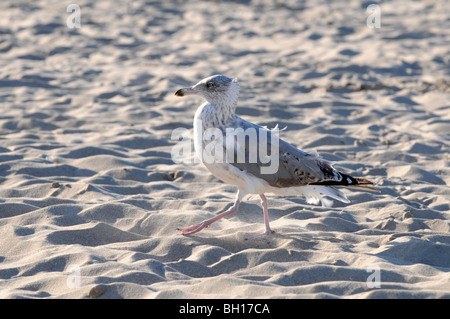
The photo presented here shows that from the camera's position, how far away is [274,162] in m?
4.90

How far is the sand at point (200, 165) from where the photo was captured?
14.1 feet

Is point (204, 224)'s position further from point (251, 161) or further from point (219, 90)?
point (219, 90)

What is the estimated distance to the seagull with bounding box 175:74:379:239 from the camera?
4.87 m

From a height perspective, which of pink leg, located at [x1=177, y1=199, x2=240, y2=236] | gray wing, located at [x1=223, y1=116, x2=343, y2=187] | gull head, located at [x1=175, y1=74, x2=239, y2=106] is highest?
gull head, located at [x1=175, y1=74, x2=239, y2=106]

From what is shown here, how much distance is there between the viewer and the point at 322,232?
515 cm

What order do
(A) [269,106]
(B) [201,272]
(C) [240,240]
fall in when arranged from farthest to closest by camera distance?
(A) [269,106], (C) [240,240], (B) [201,272]

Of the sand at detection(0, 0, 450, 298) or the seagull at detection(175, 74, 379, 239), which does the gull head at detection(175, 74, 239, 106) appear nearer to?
the seagull at detection(175, 74, 379, 239)

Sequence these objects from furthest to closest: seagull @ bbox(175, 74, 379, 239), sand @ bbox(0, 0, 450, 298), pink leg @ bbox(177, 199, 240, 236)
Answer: pink leg @ bbox(177, 199, 240, 236), seagull @ bbox(175, 74, 379, 239), sand @ bbox(0, 0, 450, 298)

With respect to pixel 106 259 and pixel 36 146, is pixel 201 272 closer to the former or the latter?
pixel 106 259

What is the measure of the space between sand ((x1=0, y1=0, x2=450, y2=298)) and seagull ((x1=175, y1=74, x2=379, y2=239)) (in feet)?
1.17

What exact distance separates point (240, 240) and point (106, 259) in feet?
3.37

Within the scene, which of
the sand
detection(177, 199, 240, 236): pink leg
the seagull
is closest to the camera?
the sand

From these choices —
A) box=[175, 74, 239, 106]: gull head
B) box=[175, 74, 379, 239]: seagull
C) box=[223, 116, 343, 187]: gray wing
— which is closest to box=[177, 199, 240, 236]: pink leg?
box=[175, 74, 379, 239]: seagull

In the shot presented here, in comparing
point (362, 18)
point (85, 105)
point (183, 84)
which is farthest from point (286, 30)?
point (85, 105)
